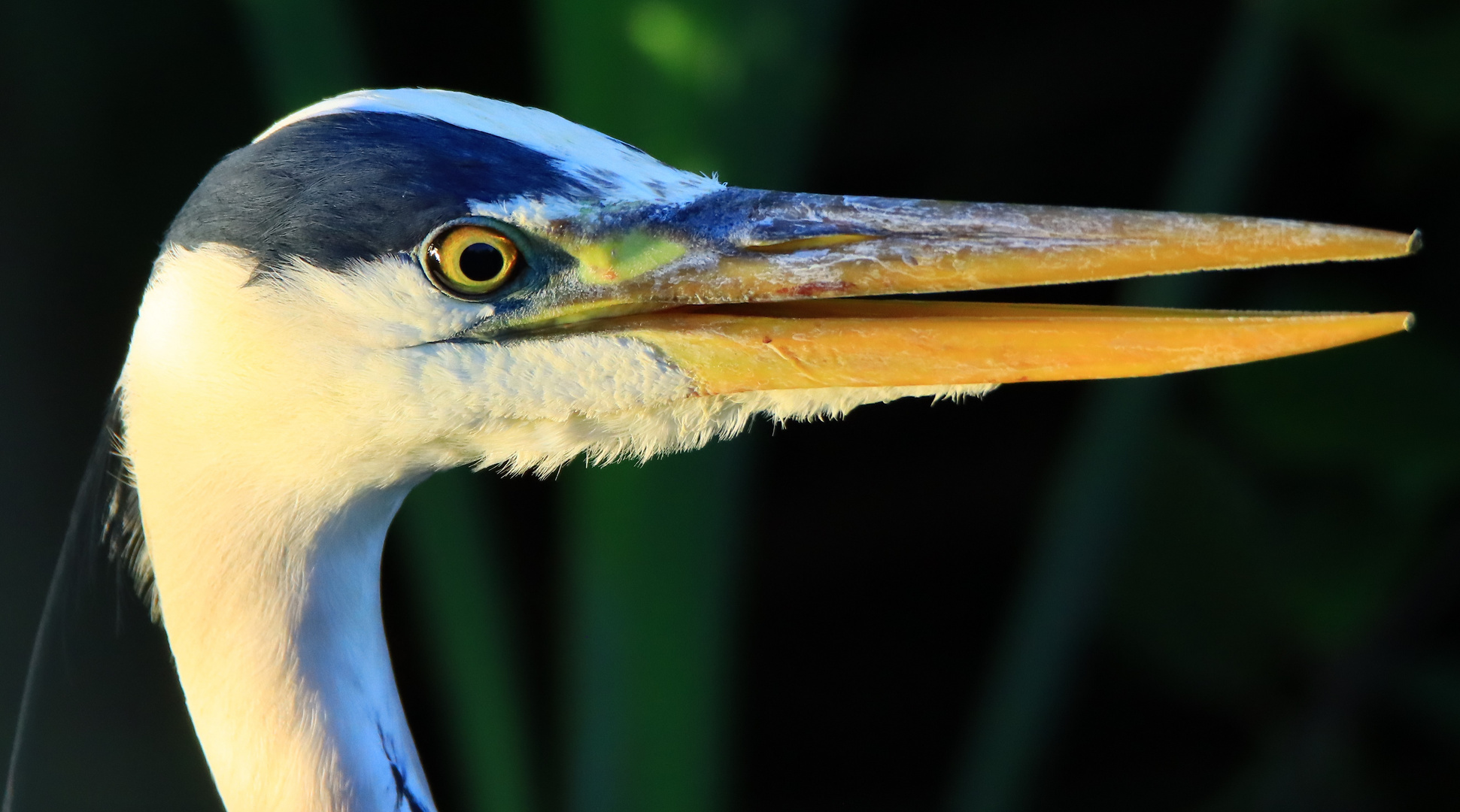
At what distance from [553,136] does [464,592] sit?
1.09 metres

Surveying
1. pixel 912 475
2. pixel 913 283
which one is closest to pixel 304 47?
pixel 913 283

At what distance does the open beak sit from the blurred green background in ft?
2.10

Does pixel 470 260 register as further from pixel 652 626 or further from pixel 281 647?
pixel 652 626

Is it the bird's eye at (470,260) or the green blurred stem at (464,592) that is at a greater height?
the bird's eye at (470,260)

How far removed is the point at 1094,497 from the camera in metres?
1.83

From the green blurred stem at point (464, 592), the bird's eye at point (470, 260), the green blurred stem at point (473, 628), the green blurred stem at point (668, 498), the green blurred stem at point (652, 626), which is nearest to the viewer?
the bird's eye at point (470, 260)

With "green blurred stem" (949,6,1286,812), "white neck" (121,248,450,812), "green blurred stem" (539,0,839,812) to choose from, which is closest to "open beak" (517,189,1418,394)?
"white neck" (121,248,450,812)

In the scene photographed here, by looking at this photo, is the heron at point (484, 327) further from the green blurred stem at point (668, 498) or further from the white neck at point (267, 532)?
the green blurred stem at point (668, 498)

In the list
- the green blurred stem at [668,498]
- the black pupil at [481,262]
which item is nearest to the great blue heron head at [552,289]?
the black pupil at [481,262]

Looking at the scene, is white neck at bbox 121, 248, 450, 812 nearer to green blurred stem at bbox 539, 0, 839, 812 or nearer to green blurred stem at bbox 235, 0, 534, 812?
green blurred stem at bbox 539, 0, 839, 812

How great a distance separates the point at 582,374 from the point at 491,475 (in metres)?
1.57

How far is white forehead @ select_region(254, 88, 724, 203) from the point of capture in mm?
897

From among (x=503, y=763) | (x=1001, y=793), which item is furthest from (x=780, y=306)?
(x=1001, y=793)

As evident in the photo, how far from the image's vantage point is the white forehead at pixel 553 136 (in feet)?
2.94
